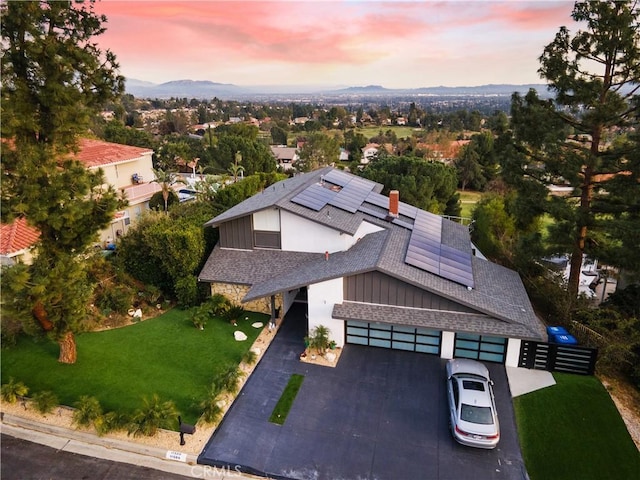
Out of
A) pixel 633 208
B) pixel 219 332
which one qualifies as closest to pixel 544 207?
pixel 633 208

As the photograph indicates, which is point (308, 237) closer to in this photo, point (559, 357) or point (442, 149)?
point (559, 357)

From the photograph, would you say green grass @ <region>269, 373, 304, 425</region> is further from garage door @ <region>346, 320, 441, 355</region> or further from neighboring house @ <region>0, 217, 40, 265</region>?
neighboring house @ <region>0, 217, 40, 265</region>

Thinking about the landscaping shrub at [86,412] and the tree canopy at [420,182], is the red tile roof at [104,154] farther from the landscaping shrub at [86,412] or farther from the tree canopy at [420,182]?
the tree canopy at [420,182]

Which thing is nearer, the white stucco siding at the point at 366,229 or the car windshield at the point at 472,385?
the car windshield at the point at 472,385

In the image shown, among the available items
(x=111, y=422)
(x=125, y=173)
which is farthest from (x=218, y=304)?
(x=125, y=173)

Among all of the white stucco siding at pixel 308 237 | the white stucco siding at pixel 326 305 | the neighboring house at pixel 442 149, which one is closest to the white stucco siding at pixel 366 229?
the white stucco siding at pixel 308 237

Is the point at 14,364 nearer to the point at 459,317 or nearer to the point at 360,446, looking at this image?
the point at 360,446
